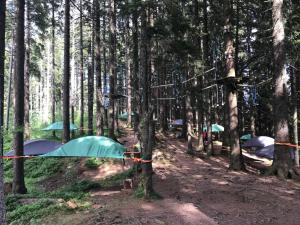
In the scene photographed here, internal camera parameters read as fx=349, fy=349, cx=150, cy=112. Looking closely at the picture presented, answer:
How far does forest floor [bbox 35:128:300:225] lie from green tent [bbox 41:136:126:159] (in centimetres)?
133

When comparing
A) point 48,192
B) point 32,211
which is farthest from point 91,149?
point 32,211

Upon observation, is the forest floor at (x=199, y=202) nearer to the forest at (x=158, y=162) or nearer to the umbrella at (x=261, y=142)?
the forest at (x=158, y=162)

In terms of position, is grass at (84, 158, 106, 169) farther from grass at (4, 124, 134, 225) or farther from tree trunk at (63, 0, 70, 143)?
tree trunk at (63, 0, 70, 143)

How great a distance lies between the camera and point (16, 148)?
12.4 meters

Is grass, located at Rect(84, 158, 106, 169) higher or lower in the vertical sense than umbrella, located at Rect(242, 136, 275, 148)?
lower

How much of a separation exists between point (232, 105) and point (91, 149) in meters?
6.79

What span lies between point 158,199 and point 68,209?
2.62m

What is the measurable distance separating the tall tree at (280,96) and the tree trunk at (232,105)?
202cm

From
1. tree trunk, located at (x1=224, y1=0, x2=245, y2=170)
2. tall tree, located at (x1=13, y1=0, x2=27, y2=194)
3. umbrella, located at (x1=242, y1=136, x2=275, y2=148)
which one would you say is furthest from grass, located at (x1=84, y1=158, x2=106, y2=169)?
umbrella, located at (x1=242, y1=136, x2=275, y2=148)

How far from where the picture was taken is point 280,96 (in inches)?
546

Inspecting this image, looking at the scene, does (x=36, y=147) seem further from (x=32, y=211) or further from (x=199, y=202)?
(x=199, y=202)

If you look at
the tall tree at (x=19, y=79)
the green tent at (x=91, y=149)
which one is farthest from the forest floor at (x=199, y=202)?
the tall tree at (x=19, y=79)

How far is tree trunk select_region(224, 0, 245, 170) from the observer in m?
15.6

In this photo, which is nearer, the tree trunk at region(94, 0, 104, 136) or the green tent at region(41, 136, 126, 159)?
the green tent at region(41, 136, 126, 159)
